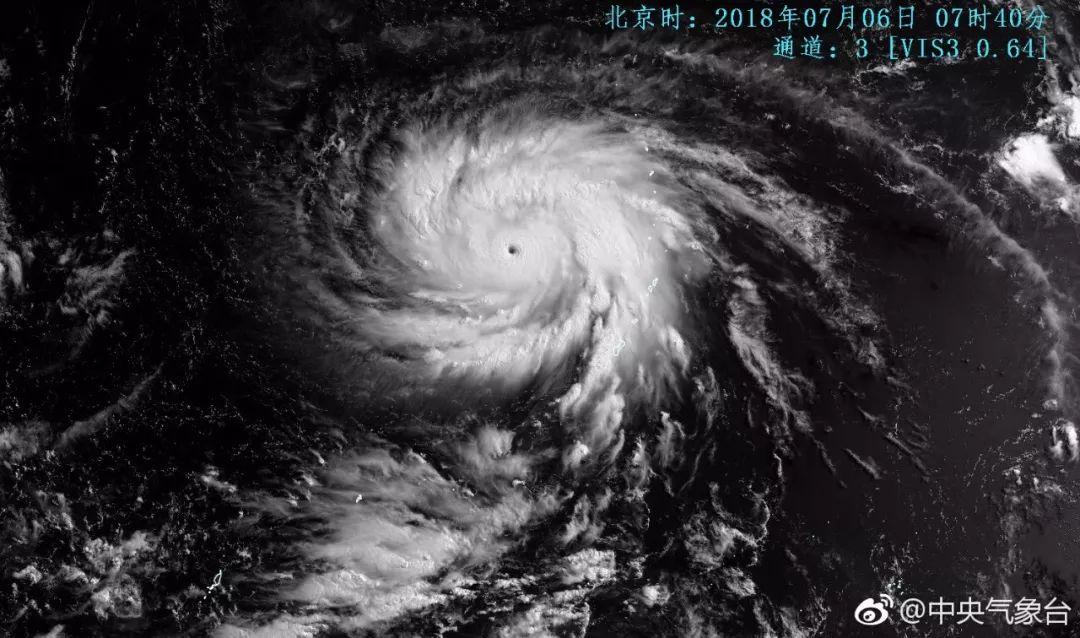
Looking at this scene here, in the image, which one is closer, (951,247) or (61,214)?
(61,214)

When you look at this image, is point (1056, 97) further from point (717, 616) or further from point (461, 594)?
point (461, 594)

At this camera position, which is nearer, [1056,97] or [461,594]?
[461,594]

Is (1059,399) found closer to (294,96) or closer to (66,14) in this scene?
(294,96)

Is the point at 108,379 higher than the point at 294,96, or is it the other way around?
the point at 294,96

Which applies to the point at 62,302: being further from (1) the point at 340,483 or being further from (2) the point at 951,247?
(2) the point at 951,247

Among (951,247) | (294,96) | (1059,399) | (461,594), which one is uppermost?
(294,96)

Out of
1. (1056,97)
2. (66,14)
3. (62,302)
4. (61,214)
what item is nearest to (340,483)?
(62,302)

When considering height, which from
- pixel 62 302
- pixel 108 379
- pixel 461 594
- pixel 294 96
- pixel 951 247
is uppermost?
pixel 294 96

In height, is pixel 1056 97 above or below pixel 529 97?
above

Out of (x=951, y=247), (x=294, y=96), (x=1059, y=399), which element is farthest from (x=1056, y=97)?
(x=294, y=96)
